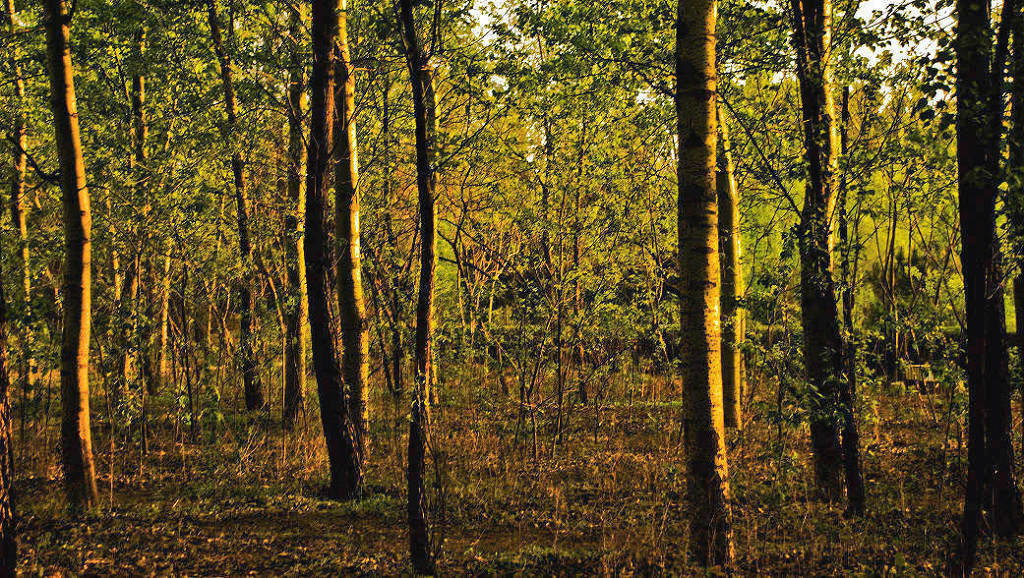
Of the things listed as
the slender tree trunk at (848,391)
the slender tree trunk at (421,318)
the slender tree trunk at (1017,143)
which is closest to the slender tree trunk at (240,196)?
the slender tree trunk at (421,318)

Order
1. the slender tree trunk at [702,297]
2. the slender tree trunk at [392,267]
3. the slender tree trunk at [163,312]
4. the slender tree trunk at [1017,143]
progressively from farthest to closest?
the slender tree trunk at [392,267]
the slender tree trunk at [163,312]
the slender tree trunk at [702,297]
the slender tree trunk at [1017,143]

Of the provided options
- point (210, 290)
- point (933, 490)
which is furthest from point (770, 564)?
point (210, 290)

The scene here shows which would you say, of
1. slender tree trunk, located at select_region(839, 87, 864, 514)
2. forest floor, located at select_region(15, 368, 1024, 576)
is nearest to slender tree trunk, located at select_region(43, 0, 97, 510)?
forest floor, located at select_region(15, 368, 1024, 576)

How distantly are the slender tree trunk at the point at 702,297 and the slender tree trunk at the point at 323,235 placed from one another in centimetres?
419

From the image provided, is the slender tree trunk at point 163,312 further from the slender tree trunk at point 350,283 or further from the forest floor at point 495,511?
the slender tree trunk at point 350,283

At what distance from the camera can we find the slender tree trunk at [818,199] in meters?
6.75

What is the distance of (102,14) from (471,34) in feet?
24.1

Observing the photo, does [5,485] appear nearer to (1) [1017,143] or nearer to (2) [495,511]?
(2) [495,511]

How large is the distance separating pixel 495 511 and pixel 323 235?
393 centimetres

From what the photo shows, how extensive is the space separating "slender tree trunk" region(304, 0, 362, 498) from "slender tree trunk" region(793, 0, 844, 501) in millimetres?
5159

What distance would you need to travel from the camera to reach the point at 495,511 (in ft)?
26.8

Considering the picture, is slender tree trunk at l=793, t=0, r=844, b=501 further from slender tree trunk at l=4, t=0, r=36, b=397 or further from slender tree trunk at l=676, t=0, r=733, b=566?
slender tree trunk at l=4, t=0, r=36, b=397

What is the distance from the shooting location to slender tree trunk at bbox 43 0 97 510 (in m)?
7.50

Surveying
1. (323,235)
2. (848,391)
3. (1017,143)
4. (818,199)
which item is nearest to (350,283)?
(323,235)
